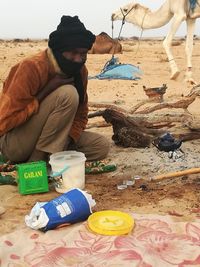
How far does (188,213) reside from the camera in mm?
2992

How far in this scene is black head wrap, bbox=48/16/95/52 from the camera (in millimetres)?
3424

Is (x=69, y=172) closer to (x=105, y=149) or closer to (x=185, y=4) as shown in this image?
(x=105, y=149)

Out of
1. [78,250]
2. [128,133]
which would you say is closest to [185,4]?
[128,133]

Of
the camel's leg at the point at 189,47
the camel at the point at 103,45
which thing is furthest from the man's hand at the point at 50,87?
the camel at the point at 103,45

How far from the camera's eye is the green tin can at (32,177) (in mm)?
3305

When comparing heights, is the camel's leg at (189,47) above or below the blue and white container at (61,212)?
above

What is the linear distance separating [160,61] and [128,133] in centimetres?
1261

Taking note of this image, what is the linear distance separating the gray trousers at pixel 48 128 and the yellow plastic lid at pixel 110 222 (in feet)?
3.08

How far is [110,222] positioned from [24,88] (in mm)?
1257

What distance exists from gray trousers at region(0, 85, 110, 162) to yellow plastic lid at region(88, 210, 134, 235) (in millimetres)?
938

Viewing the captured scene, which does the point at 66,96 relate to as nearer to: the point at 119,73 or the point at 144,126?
the point at 144,126

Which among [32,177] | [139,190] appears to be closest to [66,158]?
[32,177]

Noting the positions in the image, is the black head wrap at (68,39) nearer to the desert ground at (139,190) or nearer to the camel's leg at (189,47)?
the desert ground at (139,190)

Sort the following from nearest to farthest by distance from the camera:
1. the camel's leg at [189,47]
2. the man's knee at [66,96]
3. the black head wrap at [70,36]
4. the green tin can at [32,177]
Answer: the green tin can at [32,177] → the black head wrap at [70,36] → the man's knee at [66,96] → the camel's leg at [189,47]
